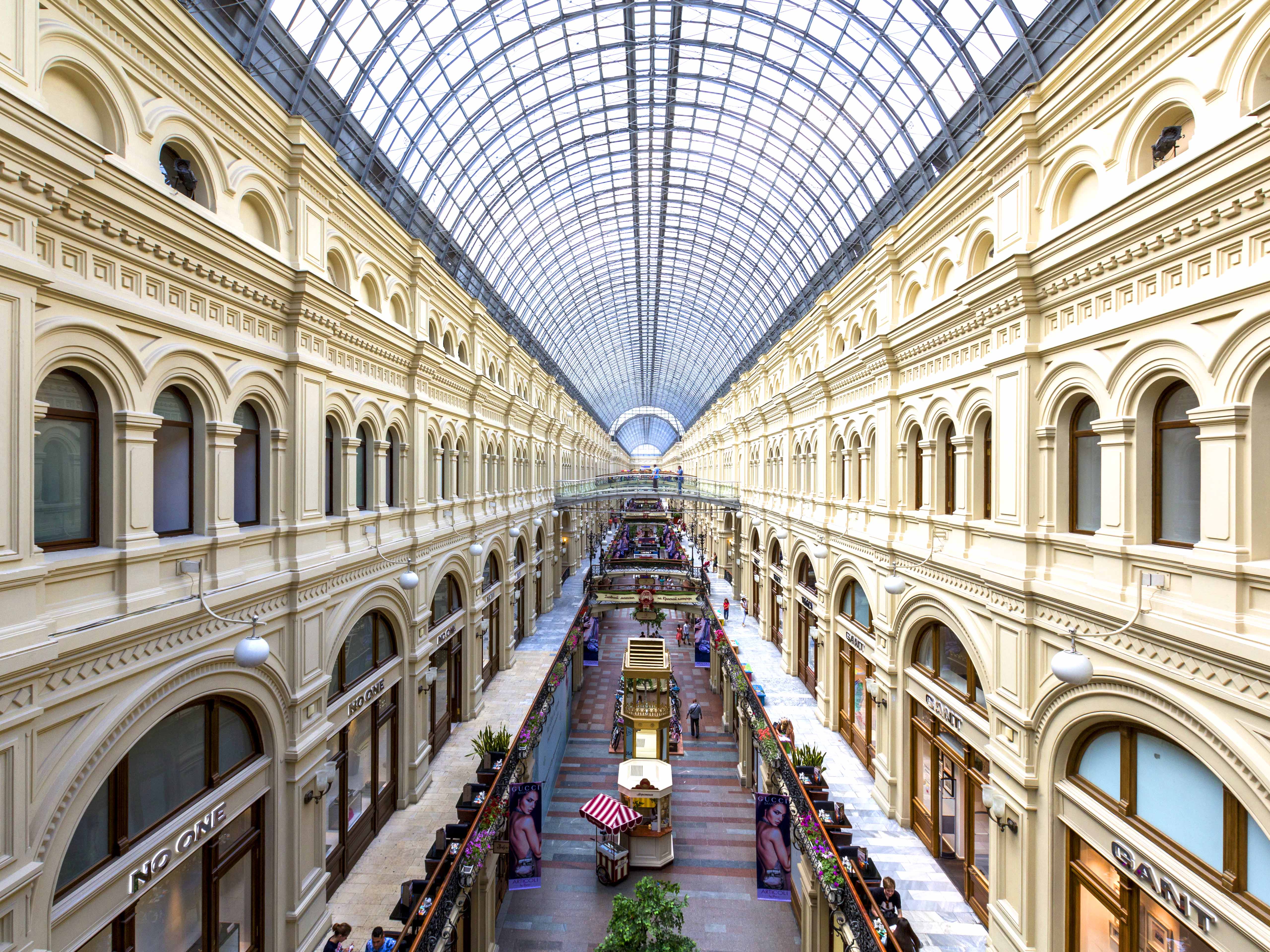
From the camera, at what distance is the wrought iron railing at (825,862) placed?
841 cm

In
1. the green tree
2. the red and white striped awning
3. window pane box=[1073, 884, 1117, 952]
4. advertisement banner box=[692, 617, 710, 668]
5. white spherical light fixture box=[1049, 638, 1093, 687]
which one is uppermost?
white spherical light fixture box=[1049, 638, 1093, 687]

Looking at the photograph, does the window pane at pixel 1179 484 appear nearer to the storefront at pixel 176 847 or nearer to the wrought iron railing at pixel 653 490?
the storefront at pixel 176 847

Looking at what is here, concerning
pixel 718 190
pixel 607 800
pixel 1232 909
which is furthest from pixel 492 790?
pixel 718 190

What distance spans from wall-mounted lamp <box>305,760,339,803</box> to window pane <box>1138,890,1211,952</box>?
11399mm

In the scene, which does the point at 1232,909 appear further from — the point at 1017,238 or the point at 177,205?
the point at 177,205

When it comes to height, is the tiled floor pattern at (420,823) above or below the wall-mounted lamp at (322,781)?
below

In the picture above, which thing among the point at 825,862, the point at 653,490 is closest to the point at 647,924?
the point at 825,862

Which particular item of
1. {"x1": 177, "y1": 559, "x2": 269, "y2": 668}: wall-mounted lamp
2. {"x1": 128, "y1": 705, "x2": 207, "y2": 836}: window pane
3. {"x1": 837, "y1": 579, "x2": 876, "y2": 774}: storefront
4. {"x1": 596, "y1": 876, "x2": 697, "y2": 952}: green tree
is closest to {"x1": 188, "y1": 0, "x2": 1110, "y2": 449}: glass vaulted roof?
{"x1": 177, "y1": 559, "x2": 269, "y2": 668}: wall-mounted lamp

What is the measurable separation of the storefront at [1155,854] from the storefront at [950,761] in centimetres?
205

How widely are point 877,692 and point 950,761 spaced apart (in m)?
2.65

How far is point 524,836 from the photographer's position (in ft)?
40.4

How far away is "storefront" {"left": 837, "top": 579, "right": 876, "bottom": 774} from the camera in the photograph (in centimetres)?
1519

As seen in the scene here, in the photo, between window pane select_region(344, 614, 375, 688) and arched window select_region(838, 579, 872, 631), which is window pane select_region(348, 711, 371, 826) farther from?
arched window select_region(838, 579, 872, 631)

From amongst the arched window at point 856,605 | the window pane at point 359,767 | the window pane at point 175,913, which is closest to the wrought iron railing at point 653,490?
the arched window at point 856,605
